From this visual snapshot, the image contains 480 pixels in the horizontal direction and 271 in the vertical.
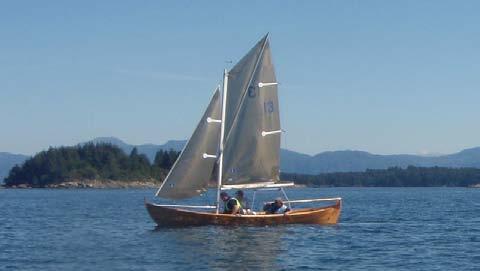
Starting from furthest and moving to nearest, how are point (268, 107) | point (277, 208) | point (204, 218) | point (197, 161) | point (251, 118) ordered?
point (268, 107) < point (277, 208) < point (251, 118) < point (197, 161) < point (204, 218)

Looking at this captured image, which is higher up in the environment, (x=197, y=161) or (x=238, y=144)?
(x=238, y=144)

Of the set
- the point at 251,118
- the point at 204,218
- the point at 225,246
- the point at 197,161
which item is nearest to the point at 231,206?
the point at 204,218

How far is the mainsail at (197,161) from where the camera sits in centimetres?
5591

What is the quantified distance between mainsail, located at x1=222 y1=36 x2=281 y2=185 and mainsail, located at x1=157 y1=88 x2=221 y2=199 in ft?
2.53

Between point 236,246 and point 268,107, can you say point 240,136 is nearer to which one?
point 268,107

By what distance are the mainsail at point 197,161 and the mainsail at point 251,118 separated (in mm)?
772

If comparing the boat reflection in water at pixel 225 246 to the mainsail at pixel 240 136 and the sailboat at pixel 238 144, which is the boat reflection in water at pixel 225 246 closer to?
the sailboat at pixel 238 144

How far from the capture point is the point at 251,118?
57219 mm

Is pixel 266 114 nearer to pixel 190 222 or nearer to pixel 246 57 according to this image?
pixel 246 57

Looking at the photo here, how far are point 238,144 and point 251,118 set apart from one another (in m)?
1.72

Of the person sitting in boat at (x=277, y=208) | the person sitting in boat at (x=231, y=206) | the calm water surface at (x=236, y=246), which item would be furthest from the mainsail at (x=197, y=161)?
the person sitting in boat at (x=277, y=208)

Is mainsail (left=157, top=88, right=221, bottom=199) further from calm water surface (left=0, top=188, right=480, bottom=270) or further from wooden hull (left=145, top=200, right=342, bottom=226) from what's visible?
calm water surface (left=0, top=188, right=480, bottom=270)

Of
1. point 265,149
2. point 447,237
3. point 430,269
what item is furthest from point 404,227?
point 430,269

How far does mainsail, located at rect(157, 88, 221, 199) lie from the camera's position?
2201 inches
